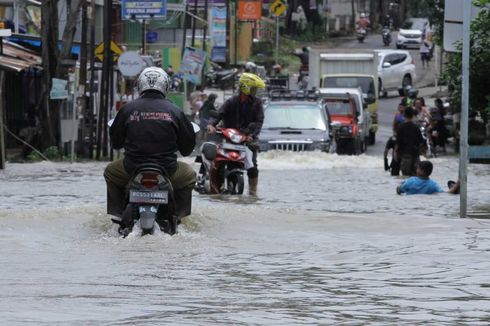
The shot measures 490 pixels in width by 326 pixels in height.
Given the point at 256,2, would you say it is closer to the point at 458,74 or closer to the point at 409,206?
the point at 458,74

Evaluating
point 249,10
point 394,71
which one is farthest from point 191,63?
point 394,71

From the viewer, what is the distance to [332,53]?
4762cm

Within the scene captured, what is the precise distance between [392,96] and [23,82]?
92.3ft

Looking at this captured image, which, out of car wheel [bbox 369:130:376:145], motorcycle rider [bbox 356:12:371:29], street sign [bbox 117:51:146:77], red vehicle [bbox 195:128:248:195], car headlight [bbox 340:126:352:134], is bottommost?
car wheel [bbox 369:130:376:145]

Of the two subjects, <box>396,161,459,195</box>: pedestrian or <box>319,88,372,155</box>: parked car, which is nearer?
<box>396,161,459,195</box>: pedestrian

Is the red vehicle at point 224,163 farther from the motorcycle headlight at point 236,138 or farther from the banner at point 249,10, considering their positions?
A: the banner at point 249,10

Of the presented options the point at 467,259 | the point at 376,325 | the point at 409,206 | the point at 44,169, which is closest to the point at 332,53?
→ the point at 44,169

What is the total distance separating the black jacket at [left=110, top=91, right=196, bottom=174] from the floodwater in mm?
790

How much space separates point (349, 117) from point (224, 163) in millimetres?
20018

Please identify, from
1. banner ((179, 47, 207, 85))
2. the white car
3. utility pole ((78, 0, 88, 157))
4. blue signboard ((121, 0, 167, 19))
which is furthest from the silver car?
the white car

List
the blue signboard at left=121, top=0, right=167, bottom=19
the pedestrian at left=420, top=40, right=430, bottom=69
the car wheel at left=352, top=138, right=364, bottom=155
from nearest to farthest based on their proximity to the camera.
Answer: the car wheel at left=352, top=138, right=364, bottom=155 → the blue signboard at left=121, top=0, right=167, bottom=19 → the pedestrian at left=420, top=40, right=430, bottom=69

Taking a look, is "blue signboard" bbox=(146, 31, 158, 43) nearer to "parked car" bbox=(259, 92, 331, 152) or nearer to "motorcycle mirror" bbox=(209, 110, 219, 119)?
"parked car" bbox=(259, 92, 331, 152)

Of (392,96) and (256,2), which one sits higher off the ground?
(256,2)

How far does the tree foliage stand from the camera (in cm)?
2602
